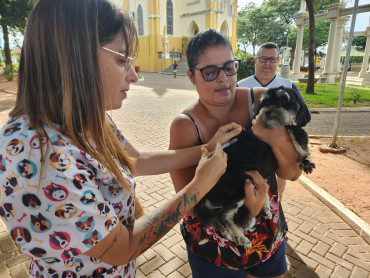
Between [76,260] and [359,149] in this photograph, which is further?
[359,149]

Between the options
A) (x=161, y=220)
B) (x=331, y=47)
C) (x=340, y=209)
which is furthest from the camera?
(x=331, y=47)

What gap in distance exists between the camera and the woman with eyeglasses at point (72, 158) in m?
0.96

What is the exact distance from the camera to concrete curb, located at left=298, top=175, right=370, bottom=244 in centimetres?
380

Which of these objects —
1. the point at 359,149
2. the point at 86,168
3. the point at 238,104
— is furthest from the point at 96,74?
the point at 359,149

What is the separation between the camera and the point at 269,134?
1.94 metres

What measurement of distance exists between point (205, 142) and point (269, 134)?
52 cm

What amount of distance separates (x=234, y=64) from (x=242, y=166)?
819 mm

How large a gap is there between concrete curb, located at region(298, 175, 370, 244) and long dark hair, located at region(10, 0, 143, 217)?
14.2 feet

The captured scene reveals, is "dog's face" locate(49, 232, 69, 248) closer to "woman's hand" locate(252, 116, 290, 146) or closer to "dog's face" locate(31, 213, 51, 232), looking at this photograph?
"dog's face" locate(31, 213, 51, 232)

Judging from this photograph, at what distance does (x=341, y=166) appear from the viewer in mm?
6105

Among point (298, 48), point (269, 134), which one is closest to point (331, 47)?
point (298, 48)

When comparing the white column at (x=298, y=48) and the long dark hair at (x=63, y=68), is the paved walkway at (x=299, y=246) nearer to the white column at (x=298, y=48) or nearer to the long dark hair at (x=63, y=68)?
the long dark hair at (x=63, y=68)

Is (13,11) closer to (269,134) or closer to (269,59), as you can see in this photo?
(269,59)

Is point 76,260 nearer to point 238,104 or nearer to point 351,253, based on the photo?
point 238,104
